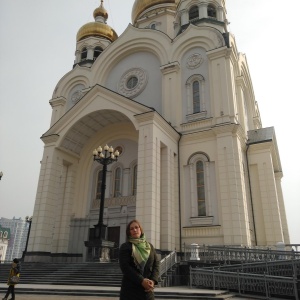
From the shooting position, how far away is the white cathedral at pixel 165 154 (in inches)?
615

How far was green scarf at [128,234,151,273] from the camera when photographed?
355cm

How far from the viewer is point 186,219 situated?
16.4 m

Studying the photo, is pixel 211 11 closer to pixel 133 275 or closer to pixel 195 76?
pixel 195 76

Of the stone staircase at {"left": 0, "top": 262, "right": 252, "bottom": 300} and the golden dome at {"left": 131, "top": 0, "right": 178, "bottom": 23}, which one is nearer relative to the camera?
the stone staircase at {"left": 0, "top": 262, "right": 252, "bottom": 300}

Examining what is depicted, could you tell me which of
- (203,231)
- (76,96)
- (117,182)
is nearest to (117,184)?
(117,182)

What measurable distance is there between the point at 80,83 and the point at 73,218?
11.4 metres

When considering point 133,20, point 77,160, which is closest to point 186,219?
point 77,160

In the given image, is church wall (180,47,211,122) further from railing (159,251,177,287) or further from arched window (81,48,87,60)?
arched window (81,48,87,60)

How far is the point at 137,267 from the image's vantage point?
3518 millimetres

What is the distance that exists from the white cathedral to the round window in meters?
0.11

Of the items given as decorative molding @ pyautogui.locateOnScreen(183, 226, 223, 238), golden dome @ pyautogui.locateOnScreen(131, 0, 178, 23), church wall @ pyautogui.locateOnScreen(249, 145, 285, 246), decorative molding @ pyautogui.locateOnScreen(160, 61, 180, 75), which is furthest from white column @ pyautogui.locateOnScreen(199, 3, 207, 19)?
decorative molding @ pyautogui.locateOnScreen(183, 226, 223, 238)

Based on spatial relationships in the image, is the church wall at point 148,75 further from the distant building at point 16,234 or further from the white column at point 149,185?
the distant building at point 16,234

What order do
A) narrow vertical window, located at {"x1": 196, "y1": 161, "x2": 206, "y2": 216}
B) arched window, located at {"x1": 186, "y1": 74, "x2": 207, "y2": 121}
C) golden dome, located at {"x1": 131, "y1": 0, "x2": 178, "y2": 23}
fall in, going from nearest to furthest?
narrow vertical window, located at {"x1": 196, "y1": 161, "x2": 206, "y2": 216}, arched window, located at {"x1": 186, "y1": 74, "x2": 207, "y2": 121}, golden dome, located at {"x1": 131, "y1": 0, "x2": 178, "y2": 23}

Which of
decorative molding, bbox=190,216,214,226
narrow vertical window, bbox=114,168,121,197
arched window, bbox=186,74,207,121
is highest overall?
arched window, bbox=186,74,207,121
